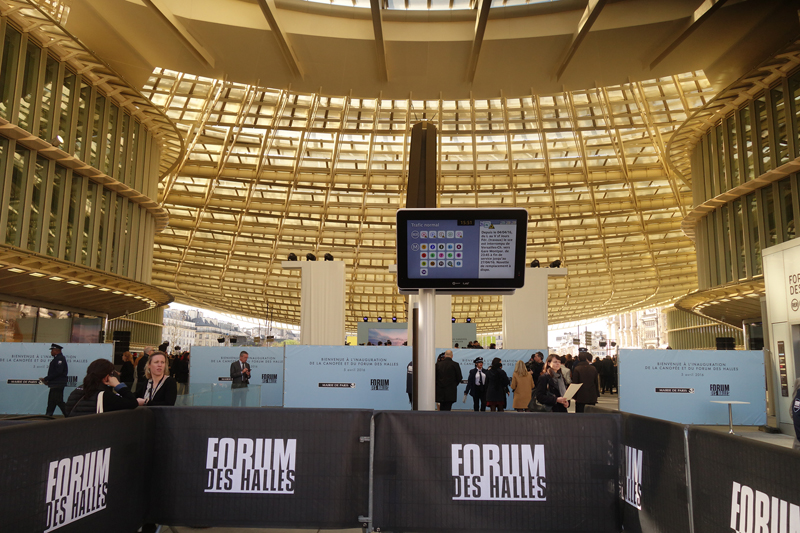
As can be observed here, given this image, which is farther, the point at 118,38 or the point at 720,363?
the point at 118,38

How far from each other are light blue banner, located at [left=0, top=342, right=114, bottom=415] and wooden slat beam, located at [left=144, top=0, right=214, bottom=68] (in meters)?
7.95

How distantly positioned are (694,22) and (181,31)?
1300 centimetres

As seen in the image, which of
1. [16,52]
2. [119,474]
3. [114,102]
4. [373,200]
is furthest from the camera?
[373,200]

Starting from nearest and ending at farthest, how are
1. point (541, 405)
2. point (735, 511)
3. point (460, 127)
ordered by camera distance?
point (735, 511) < point (541, 405) < point (460, 127)

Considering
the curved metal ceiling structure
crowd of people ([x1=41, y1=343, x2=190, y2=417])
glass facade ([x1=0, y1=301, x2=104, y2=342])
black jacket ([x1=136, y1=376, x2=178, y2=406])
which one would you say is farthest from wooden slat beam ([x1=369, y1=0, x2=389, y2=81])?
glass facade ([x1=0, y1=301, x2=104, y2=342])

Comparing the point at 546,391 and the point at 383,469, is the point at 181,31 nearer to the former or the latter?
Result: the point at 546,391

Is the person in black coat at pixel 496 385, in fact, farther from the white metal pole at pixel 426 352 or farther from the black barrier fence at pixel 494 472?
the black barrier fence at pixel 494 472

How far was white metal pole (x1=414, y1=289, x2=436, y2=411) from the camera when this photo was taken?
20.0 ft

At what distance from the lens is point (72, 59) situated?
18062mm

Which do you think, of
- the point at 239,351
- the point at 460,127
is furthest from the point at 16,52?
the point at 460,127

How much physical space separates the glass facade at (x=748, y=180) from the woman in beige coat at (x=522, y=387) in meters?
10.0

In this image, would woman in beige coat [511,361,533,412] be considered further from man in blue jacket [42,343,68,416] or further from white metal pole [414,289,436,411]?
man in blue jacket [42,343,68,416]

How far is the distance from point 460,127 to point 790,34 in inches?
777

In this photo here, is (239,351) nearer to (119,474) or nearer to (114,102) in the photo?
(114,102)
